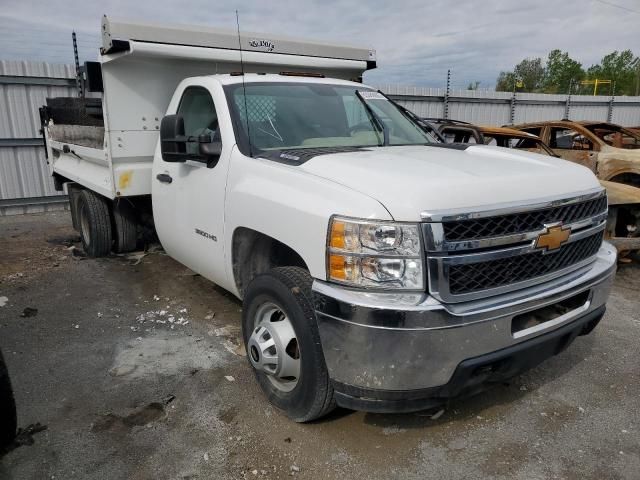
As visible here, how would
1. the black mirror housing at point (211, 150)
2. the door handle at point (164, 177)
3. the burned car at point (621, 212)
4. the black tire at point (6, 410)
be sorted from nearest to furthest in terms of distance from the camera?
the black tire at point (6, 410) → the black mirror housing at point (211, 150) → the door handle at point (164, 177) → the burned car at point (621, 212)

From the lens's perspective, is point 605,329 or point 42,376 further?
point 605,329

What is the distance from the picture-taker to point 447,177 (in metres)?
2.55

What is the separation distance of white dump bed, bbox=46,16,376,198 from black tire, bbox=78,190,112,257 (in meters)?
0.68

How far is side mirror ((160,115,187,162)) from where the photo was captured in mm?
3559

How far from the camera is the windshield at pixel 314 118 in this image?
3580 mm

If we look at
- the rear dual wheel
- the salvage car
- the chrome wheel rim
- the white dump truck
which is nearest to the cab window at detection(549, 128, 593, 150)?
the salvage car

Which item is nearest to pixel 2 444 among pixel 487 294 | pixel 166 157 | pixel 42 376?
pixel 42 376

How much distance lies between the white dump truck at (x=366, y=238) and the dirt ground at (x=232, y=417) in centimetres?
32

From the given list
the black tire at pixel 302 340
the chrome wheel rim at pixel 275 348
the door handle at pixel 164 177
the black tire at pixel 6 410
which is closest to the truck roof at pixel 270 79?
the door handle at pixel 164 177

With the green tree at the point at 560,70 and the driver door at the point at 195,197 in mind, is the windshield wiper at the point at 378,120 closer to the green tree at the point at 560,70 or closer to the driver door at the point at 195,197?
the driver door at the point at 195,197

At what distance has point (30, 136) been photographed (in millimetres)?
9906

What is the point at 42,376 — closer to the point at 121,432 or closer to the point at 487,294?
the point at 121,432

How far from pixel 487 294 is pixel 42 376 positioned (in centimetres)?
307

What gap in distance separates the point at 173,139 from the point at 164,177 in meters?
0.85
